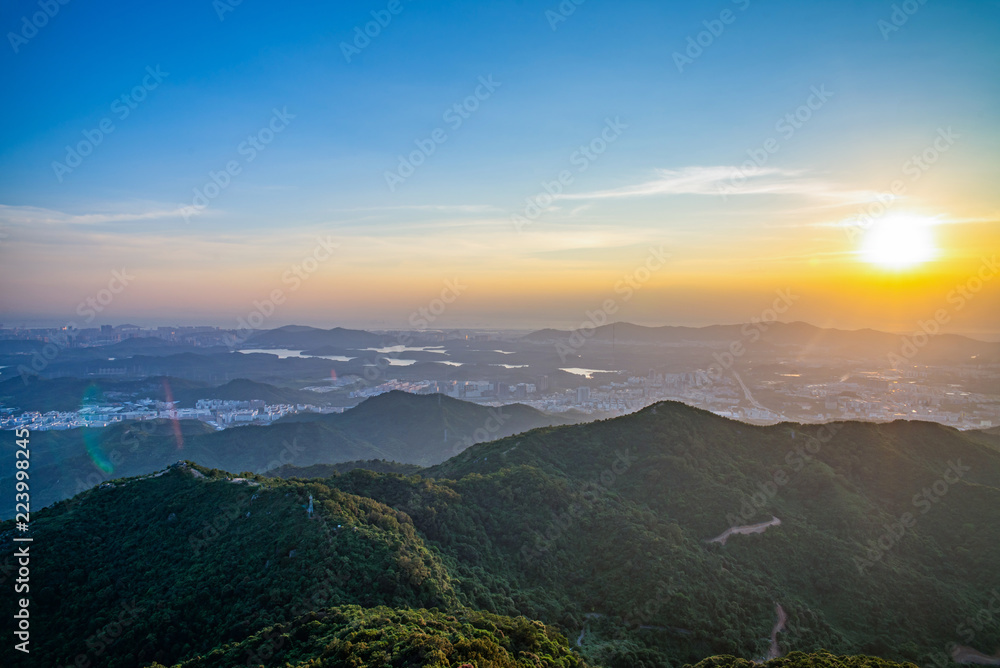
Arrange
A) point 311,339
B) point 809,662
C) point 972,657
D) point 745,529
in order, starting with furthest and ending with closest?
point 311,339 < point 745,529 < point 972,657 < point 809,662

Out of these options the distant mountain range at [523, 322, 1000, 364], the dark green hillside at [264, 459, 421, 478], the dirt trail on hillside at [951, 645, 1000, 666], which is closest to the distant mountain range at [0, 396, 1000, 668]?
the dirt trail on hillside at [951, 645, 1000, 666]

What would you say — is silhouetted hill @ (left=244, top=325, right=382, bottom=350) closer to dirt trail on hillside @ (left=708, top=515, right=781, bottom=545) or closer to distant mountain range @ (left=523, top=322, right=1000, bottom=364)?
distant mountain range @ (left=523, top=322, right=1000, bottom=364)

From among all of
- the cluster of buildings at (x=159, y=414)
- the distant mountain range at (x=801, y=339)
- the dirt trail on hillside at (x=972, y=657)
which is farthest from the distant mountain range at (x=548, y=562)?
the distant mountain range at (x=801, y=339)

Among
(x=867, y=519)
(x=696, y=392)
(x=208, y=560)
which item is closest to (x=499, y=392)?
(x=696, y=392)

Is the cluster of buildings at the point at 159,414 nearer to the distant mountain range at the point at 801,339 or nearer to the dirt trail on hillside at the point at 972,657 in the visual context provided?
the dirt trail on hillside at the point at 972,657

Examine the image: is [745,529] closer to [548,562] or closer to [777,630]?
[777,630]

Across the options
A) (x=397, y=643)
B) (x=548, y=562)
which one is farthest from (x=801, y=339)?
(x=397, y=643)

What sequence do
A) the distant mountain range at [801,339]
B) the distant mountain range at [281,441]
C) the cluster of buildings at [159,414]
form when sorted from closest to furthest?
the distant mountain range at [281,441] < the cluster of buildings at [159,414] < the distant mountain range at [801,339]
